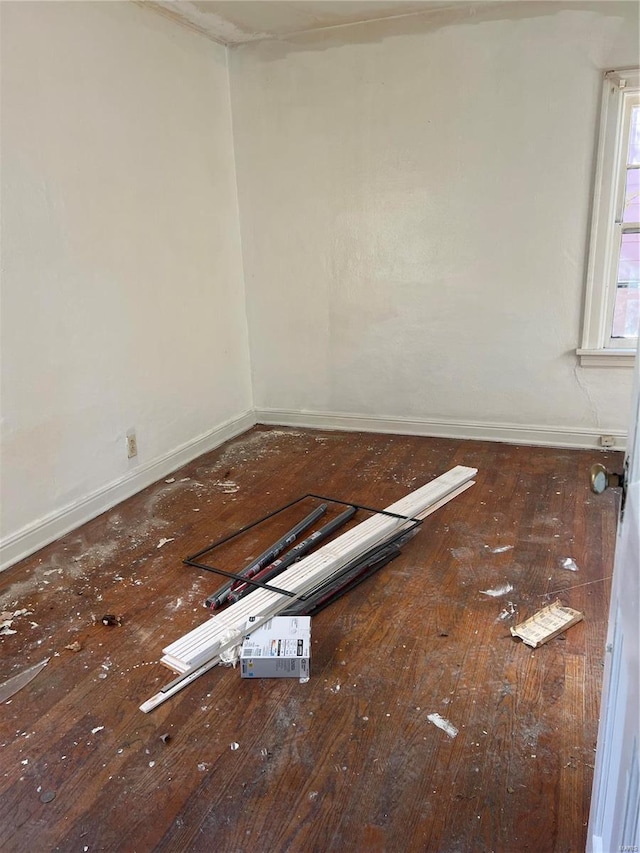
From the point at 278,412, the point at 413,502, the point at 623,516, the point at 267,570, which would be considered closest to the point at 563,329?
the point at 413,502

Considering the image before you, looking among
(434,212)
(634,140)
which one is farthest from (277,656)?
(634,140)

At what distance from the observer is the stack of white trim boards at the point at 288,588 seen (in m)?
1.81

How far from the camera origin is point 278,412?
421cm

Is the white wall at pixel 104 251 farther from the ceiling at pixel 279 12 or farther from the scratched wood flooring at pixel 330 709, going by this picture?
the scratched wood flooring at pixel 330 709

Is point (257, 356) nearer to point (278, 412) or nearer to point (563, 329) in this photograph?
point (278, 412)

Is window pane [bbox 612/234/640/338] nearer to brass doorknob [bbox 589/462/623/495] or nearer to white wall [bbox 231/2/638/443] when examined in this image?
white wall [bbox 231/2/638/443]

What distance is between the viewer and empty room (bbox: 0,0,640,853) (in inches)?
55.8

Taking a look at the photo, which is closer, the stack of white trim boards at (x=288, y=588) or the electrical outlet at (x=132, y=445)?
the stack of white trim boards at (x=288, y=588)

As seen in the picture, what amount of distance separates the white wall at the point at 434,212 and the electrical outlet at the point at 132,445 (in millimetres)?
1334

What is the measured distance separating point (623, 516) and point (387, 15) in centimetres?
335

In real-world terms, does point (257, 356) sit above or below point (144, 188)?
below

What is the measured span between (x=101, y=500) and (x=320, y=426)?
167 cm

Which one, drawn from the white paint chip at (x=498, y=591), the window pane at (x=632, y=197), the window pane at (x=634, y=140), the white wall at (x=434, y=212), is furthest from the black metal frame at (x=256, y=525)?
the window pane at (x=634, y=140)

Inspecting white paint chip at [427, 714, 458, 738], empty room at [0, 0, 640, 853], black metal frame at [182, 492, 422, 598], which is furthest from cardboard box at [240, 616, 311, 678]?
white paint chip at [427, 714, 458, 738]
